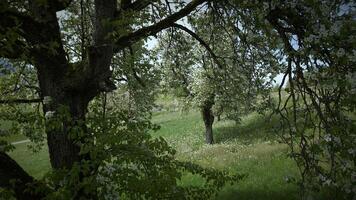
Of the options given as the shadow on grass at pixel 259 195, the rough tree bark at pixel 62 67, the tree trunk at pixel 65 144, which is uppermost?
the rough tree bark at pixel 62 67

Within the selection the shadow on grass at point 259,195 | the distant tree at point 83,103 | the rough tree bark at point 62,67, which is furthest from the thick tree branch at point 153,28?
the shadow on grass at point 259,195

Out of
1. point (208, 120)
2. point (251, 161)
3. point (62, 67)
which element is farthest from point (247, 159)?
point (62, 67)

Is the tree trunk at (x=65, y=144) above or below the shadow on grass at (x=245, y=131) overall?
above

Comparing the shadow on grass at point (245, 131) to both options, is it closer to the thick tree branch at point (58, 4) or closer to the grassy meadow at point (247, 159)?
the grassy meadow at point (247, 159)

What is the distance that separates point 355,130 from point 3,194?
6.31 meters

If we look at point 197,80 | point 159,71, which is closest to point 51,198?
point 159,71

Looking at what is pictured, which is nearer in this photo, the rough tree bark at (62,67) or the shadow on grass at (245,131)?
the rough tree bark at (62,67)

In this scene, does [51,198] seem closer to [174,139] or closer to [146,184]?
[146,184]

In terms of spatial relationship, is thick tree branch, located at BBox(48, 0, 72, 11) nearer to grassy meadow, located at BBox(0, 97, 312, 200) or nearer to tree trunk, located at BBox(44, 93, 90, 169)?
tree trunk, located at BBox(44, 93, 90, 169)

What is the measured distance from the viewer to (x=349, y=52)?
6.95 meters

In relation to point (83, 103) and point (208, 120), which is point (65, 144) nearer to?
point (83, 103)

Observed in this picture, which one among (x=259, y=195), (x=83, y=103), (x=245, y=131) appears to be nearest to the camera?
(x=83, y=103)

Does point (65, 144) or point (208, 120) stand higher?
Result: point (65, 144)

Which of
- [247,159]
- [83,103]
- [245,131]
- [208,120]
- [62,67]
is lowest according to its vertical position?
[247,159]
